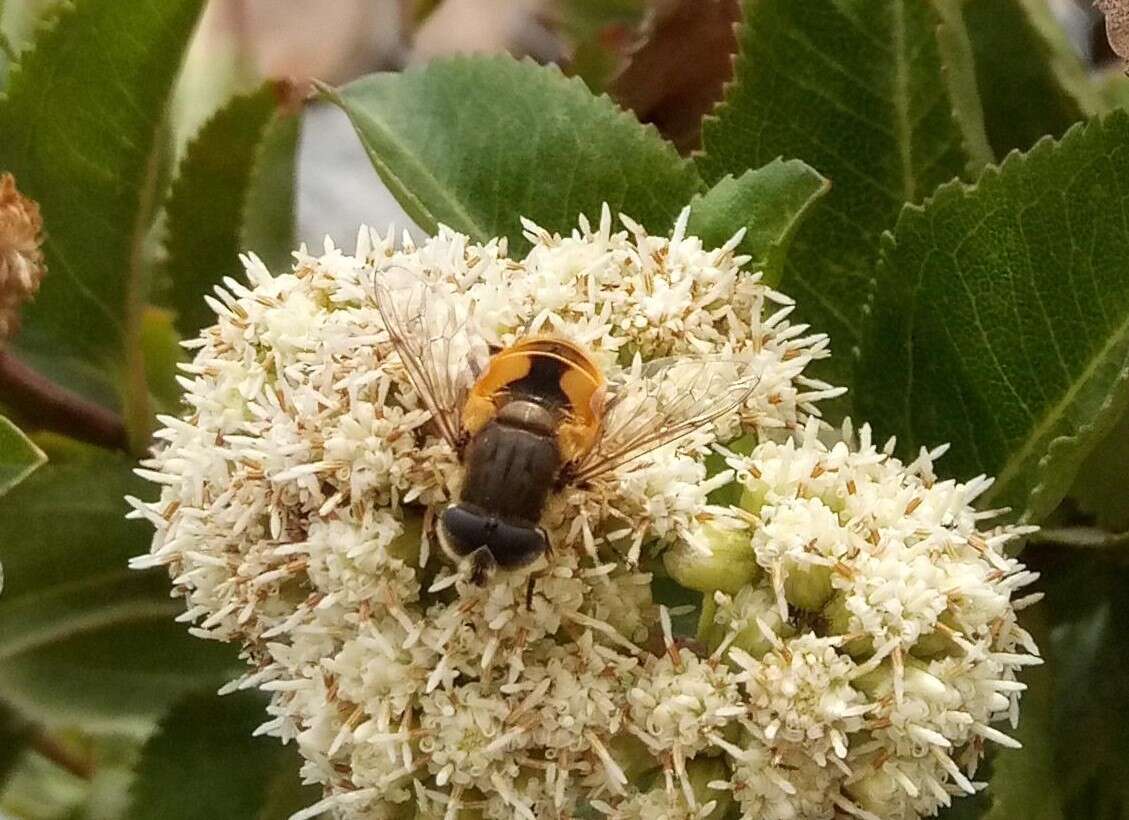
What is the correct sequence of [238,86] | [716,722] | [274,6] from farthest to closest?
[274,6] → [238,86] → [716,722]

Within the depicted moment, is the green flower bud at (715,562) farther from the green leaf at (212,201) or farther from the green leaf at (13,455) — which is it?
the green leaf at (212,201)

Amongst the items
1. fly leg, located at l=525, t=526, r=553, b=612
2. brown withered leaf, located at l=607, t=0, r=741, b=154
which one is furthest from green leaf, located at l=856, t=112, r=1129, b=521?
brown withered leaf, located at l=607, t=0, r=741, b=154

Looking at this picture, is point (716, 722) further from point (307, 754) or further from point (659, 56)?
point (659, 56)

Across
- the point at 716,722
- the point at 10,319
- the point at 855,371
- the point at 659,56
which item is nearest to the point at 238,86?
the point at 659,56

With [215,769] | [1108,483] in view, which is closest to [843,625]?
[1108,483]

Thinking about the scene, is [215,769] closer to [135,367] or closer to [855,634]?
[135,367]

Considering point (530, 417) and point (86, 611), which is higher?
point (530, 417)
